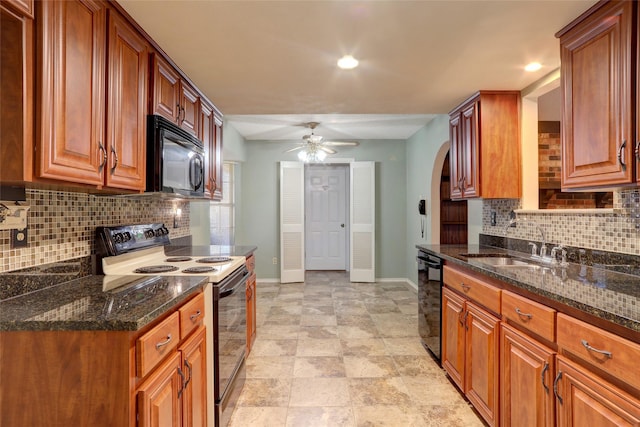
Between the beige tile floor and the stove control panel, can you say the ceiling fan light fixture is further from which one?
the stove control panel

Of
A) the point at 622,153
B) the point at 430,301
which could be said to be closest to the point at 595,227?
the point at 622,153

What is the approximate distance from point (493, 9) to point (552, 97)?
185 cm

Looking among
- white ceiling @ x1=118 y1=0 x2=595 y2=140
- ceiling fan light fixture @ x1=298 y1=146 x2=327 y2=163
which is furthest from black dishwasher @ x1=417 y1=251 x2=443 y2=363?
ceiling fan light fixture @ x1=298 y1=146 x2=327 y2=163

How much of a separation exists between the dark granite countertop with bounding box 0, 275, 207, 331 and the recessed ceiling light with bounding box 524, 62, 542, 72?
2416 mm

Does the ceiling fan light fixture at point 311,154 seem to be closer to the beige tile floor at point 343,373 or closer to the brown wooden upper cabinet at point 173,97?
the beige tile floor at point 343,373

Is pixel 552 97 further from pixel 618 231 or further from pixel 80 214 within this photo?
pixel 80 214

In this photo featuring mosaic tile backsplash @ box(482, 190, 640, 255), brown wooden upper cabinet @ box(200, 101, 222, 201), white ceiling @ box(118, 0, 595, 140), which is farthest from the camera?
brown wooden upper cabinet @ box(200, 101, 222, 201)

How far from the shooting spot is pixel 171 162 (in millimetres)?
2033

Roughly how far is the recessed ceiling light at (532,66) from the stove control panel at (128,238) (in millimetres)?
2779

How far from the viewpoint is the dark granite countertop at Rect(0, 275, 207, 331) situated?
1066mm

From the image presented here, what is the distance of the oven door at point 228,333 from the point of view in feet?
6.12

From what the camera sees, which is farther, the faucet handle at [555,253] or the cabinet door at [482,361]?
the faucet handle at [555,253]

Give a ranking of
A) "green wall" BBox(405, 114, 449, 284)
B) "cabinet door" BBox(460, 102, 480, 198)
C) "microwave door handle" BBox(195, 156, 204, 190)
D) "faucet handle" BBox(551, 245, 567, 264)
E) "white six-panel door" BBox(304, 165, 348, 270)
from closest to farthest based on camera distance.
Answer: "faucet handle" BBox(551, 245, 567, 264) < "microwave door handle" BBox(195, 156, 204, 190) < "cabinet door" BBox(460, 102, 480, 198) < "green wall" BBox(405, 114, 449, 284) < "white six-panel door" BBox(304, 165, 348, 270)

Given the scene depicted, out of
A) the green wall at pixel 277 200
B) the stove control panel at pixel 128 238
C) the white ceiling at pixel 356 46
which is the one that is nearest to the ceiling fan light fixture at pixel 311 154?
the green wall at pixel 277 200
